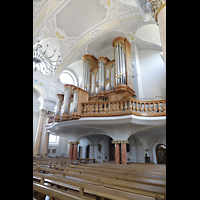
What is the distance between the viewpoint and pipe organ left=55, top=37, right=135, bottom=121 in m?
7.53

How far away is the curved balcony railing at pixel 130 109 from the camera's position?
632 centimetres

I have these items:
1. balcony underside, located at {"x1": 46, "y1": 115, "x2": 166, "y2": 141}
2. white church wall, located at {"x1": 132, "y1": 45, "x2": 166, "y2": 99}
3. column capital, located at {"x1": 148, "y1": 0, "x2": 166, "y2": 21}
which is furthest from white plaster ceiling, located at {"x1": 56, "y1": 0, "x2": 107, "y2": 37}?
column capital, located at {"x1": 148, "y1": 0, "x2": 166, "y2": 21}

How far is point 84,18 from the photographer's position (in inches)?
396

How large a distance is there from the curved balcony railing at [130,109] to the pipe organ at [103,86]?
30.2 inches

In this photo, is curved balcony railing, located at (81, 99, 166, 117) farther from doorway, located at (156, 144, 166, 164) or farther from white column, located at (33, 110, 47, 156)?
white column, located at (33, 110, 47, 156)

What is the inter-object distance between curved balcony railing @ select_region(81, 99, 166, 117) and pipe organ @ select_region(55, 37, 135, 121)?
0.77m

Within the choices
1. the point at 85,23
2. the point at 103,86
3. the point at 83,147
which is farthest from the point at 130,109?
the point at 83,147

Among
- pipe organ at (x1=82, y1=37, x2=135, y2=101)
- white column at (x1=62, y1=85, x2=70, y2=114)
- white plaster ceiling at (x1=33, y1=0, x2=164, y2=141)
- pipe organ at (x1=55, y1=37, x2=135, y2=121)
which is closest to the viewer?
pipe organ at (x1=55, y1=37, x2=135, y2=121)

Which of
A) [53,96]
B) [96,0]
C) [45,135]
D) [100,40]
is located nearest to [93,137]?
[45,135]

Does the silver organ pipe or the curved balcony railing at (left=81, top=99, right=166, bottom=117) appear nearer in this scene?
the curved balcony railing at (left=81, top=99, right=166, bottom=117)

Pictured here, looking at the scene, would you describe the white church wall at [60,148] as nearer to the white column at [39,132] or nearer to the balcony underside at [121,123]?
the white column at [39,132]

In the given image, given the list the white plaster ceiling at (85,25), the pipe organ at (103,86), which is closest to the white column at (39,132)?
the white plaster ceiling at (85,25)

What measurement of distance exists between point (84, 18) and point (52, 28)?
2.38m
